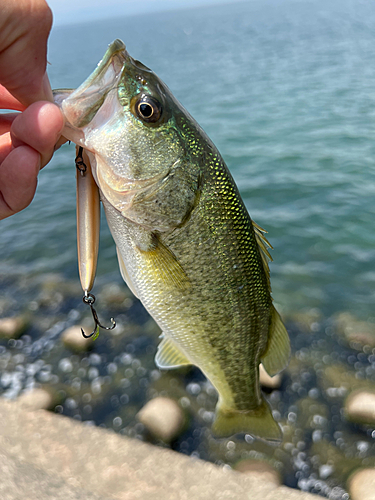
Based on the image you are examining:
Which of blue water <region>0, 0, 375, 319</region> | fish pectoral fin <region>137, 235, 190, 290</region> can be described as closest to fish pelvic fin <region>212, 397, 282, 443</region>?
fish pectoral fin <region>137, 235, 190, 290</region>

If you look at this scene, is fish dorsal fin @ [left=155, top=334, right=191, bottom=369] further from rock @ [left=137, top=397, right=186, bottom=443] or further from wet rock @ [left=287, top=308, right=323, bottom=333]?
wet rock @ [left=287, top=308, right=323, bottom=333]

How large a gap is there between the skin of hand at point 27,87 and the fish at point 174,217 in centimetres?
12

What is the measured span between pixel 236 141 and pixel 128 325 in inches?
299

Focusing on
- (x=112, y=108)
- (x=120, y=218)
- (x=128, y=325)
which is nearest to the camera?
(x=112, y=108)

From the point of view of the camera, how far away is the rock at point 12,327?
17.9ft

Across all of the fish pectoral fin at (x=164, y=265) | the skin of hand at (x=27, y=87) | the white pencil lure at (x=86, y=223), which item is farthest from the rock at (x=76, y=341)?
the skin of hand at (x=27, y=87)

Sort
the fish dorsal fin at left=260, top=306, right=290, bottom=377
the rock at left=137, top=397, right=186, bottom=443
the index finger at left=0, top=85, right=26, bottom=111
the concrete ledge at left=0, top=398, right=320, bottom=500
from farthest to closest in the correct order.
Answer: the rock at left=137, top=397, right=186, bottom=443
the concrete ledge at left=0, top=398, right=320, bottom=500
the fish dorsal fin at left=260, top=306, right=290, bottom=377
the index finger at left=0, top=85, right=26, bottom=111

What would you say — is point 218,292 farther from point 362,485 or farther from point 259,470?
point 362,485

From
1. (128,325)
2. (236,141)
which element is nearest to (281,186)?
(236,141)

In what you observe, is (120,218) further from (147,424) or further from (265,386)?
(265,386)

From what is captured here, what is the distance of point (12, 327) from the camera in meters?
5.52

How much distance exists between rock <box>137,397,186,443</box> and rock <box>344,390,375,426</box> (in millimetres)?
1693

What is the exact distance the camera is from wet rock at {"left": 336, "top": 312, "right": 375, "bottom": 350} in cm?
492

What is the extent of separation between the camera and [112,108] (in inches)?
65.5
